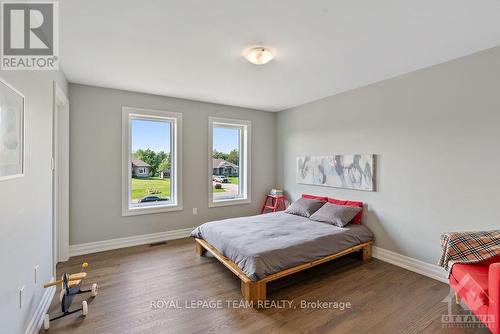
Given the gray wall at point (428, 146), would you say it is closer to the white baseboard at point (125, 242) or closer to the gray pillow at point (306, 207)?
the gray pillow at point (306, 207)

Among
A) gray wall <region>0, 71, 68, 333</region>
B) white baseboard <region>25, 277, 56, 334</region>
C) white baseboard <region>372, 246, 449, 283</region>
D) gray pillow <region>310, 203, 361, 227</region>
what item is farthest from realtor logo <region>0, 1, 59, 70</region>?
white baseboard <region>372, 246, 449, 283</region>

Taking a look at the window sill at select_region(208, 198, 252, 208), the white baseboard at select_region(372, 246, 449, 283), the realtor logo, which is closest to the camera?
the realtor logo

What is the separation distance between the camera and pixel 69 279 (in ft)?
7.44

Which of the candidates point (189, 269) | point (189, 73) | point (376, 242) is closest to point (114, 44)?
point (189, 73)

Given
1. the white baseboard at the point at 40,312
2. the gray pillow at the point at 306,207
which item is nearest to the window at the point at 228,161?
the gray pillow at the point at 306,207

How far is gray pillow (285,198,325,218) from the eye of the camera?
3.82 m

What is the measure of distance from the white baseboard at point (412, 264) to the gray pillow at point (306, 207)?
3.22 ft

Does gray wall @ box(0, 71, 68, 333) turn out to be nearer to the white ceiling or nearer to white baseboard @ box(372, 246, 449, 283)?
the white ceiling

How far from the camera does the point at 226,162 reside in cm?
482

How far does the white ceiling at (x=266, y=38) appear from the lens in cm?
179

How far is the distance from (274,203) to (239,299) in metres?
2.84

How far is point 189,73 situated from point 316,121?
237cm

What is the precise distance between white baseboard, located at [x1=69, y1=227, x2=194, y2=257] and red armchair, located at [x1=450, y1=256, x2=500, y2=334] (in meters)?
3.65

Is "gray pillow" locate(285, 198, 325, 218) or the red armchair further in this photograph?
"gray pillow" locate(285, 198, 325, 218)
